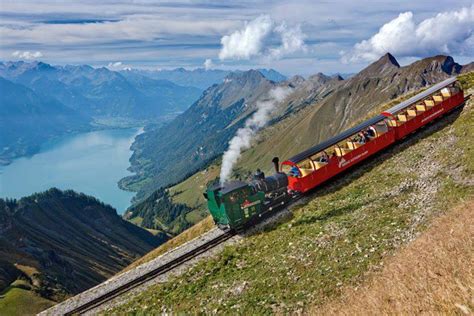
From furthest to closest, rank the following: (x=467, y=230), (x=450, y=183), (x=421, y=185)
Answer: (x=421, y=185), (x=450, y=183), (x=467, y=230)

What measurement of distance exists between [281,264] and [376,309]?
10.7 m

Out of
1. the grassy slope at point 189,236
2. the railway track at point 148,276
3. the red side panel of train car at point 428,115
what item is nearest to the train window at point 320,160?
the railway track at point 148,276

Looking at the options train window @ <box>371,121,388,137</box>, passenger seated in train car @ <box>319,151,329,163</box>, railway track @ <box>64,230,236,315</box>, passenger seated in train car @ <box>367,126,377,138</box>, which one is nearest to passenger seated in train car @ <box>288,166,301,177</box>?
passenger seated in train car @ <box>319,151,329,163</box>

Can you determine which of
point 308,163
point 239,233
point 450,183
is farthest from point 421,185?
point 239,233

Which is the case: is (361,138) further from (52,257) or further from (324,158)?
(52,257)

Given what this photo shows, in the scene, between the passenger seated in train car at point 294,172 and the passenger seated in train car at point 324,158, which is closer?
the passenger seated in train car at point 294,172

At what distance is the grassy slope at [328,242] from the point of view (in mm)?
19484

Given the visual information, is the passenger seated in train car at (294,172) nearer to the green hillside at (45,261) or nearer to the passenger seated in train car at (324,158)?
the passenger seated in train car at (324,158)

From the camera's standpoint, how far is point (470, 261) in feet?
42.1

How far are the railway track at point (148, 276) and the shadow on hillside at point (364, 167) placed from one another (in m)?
3.52

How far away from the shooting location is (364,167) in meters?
37.5

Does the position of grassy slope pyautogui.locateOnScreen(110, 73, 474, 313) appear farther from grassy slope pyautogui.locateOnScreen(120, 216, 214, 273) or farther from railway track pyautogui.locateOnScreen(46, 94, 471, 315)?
grassy slope pyautogui.locateOnScreen(120, 216, 214, 273)

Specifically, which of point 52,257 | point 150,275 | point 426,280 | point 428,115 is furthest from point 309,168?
point 52,257

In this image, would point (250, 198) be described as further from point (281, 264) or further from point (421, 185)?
point (421, 185)
